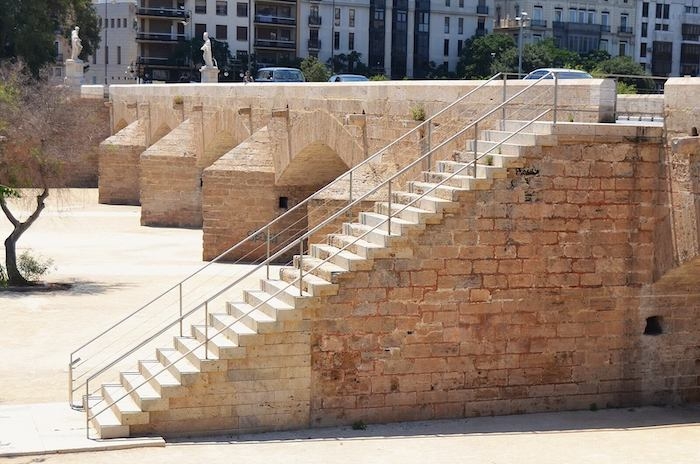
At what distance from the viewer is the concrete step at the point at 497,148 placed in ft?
46.8

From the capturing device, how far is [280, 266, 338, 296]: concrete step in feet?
45.1

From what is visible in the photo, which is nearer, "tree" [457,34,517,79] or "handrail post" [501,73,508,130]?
"handrail post" [501,73,508,130]

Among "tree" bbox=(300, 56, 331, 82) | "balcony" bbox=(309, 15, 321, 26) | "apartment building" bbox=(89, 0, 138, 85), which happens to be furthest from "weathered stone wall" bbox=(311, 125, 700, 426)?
"apartment building" bbox=(89, 0, 138, 85)

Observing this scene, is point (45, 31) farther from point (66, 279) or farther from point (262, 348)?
point (262, 348)

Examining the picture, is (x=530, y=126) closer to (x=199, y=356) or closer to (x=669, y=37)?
(x=199, y=356)

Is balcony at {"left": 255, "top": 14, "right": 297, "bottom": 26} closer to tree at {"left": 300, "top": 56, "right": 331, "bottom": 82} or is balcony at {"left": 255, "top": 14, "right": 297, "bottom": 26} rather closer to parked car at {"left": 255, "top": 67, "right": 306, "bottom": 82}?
tree at {"left": 300, "top": 56, "right": 331, "bottom": 82}

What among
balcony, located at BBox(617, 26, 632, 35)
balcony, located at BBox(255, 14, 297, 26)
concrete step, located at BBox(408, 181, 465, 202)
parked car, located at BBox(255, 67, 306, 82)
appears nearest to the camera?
concrete step, located at BBox(408, 181, 465, 202)

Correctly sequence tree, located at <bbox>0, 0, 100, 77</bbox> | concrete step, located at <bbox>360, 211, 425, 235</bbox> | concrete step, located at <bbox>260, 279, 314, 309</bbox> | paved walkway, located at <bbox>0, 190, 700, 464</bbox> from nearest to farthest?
1. paved walkway, located at <bbox>0, 190, 700, 464</bbox>
2. concrete step, located at <bbox>260, 279, 314, 309</bbox>
3. concrete step, located at <bbox>360, 211, 425, 235</bbox>
4. tree, located at <bbox>0, 0, 100, 77</bbox>

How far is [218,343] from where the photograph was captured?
543 inches

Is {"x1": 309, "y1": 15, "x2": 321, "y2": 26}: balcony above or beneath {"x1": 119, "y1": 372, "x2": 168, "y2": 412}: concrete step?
above

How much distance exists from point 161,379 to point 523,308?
4332mm

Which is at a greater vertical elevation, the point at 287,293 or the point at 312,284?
the point at 312,284

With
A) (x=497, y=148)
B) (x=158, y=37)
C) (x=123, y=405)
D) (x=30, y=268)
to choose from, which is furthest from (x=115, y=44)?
(x=123, y=405)

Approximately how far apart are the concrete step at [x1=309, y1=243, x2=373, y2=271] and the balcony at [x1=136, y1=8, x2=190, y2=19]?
5841 centimetres
